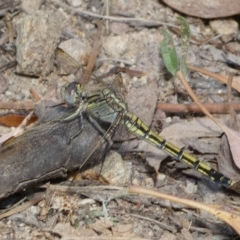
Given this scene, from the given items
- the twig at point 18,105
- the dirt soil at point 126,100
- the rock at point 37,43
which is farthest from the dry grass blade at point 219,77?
the twig at point 18,105

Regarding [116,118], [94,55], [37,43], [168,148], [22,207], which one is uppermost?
[37,43]

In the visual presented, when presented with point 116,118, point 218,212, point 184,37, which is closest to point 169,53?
point 184,37

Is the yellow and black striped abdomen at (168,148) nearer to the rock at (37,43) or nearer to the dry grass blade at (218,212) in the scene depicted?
the dry grass blade at (218,212)

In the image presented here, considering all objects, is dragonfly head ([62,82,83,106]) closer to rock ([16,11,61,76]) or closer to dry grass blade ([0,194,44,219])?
rock ([16,11,61,76])

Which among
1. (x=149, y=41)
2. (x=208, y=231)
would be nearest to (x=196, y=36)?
(x=149, y=41)

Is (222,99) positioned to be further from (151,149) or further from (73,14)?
(73,14)

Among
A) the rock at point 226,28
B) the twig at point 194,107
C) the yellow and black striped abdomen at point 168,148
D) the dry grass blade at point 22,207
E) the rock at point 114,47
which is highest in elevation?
the rock at point 226,28

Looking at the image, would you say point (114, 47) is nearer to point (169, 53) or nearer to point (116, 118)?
point (169, 53)
